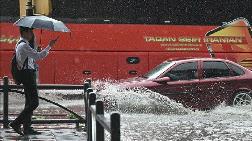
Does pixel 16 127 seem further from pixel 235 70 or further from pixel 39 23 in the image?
pixel 235 70

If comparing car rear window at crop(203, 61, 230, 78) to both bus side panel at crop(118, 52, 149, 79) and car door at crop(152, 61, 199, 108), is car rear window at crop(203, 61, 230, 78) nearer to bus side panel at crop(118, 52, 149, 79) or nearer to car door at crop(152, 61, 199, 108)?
car door at crop(152, 61, 199, 108)

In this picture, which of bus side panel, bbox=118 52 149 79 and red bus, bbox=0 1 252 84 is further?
bus side panel, bbox=118 52 149 79

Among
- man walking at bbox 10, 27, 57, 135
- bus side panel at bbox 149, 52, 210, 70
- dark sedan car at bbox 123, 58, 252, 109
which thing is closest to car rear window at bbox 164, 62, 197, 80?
dark sedan car at bbox 123, 58, 252, 109

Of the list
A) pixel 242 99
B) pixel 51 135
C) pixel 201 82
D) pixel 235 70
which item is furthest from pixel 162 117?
pixel 51 135

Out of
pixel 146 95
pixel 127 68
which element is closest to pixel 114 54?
pixel 127 68

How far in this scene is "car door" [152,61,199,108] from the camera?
1530 cm

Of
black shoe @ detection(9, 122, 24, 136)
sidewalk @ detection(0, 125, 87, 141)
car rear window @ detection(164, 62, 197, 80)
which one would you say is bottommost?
sidewalk @ detection(0, 125, 87, 141)

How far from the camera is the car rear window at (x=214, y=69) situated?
1611cm

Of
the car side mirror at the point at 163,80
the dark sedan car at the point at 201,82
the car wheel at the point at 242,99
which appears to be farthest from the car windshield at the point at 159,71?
the car wheel at the point at 242,99

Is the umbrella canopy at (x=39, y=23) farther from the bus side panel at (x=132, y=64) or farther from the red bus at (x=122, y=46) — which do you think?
the bus side panel at (x=132, y=64)

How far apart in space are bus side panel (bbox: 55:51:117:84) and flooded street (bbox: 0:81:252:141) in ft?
6.81

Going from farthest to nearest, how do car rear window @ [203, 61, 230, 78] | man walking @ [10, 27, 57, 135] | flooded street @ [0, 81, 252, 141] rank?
car rear window @ [203, 61, 230, 78] → flooded street @ [0, 81, 252, 141] → man walking @ [10, 27, 57, 135]

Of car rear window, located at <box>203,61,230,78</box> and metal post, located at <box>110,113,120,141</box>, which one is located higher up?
metal post, located at <box>110,113,120,141</box>

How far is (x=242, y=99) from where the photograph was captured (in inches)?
621
